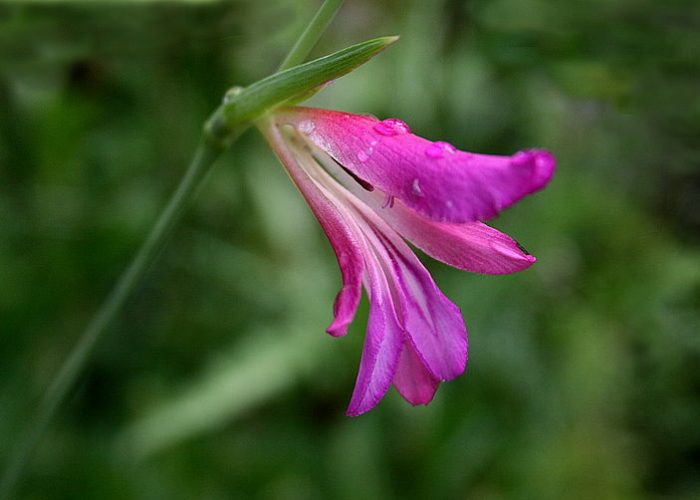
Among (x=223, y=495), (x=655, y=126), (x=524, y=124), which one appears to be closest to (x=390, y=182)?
(x=223, y=495)

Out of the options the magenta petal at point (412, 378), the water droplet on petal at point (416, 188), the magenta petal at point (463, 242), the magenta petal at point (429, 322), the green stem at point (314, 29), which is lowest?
the magenta petal at point (412, 378)

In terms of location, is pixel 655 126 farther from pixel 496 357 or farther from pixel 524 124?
pixel 496 357

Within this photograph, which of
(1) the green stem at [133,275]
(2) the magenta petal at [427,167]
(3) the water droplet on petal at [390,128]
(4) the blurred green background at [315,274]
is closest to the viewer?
(2) the magenta petal at [427,167]

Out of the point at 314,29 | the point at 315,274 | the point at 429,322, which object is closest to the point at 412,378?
the point at 429,322

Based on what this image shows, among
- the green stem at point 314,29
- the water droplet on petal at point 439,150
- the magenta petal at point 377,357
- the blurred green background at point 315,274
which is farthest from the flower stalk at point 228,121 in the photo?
the blurred green background at point 315,274

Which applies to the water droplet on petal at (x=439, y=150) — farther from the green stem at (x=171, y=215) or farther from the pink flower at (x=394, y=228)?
the green stem at (x=171, y=215)

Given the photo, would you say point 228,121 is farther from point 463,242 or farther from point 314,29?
point 463,242
